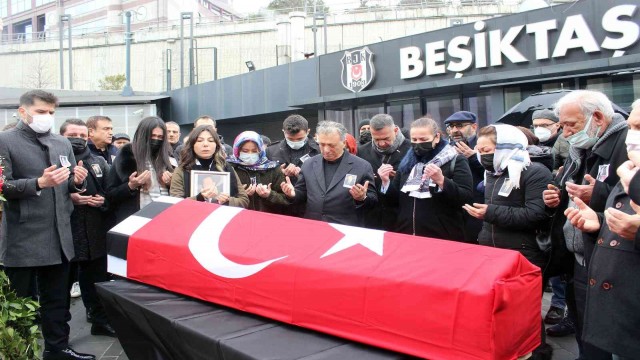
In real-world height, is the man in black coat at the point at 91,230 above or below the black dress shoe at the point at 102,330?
above

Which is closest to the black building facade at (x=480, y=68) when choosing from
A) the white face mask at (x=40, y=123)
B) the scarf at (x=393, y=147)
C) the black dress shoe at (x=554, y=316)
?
the black dress shoe at (x=554, y=316)

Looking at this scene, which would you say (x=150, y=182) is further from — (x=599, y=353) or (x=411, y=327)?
(x=599, y=353)

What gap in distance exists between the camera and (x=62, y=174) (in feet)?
12.3

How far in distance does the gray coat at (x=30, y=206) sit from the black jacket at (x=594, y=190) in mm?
3411

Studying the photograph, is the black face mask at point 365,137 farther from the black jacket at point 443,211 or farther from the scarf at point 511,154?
the scarf at point 511,154

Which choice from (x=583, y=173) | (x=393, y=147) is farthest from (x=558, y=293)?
(x=583, y=173)

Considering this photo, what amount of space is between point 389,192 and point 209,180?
4.75ft

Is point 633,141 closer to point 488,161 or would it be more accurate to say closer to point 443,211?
point 488,161

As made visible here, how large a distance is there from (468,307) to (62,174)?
9.43 feet

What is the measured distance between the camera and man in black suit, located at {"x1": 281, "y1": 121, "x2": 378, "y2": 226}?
14.1 feet

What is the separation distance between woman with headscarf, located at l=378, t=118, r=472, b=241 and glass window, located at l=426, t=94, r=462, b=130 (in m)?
10.6

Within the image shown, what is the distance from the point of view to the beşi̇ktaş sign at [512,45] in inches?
430

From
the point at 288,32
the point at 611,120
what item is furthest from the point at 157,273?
the point at 288,32

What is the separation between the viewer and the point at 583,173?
10.6 ft
